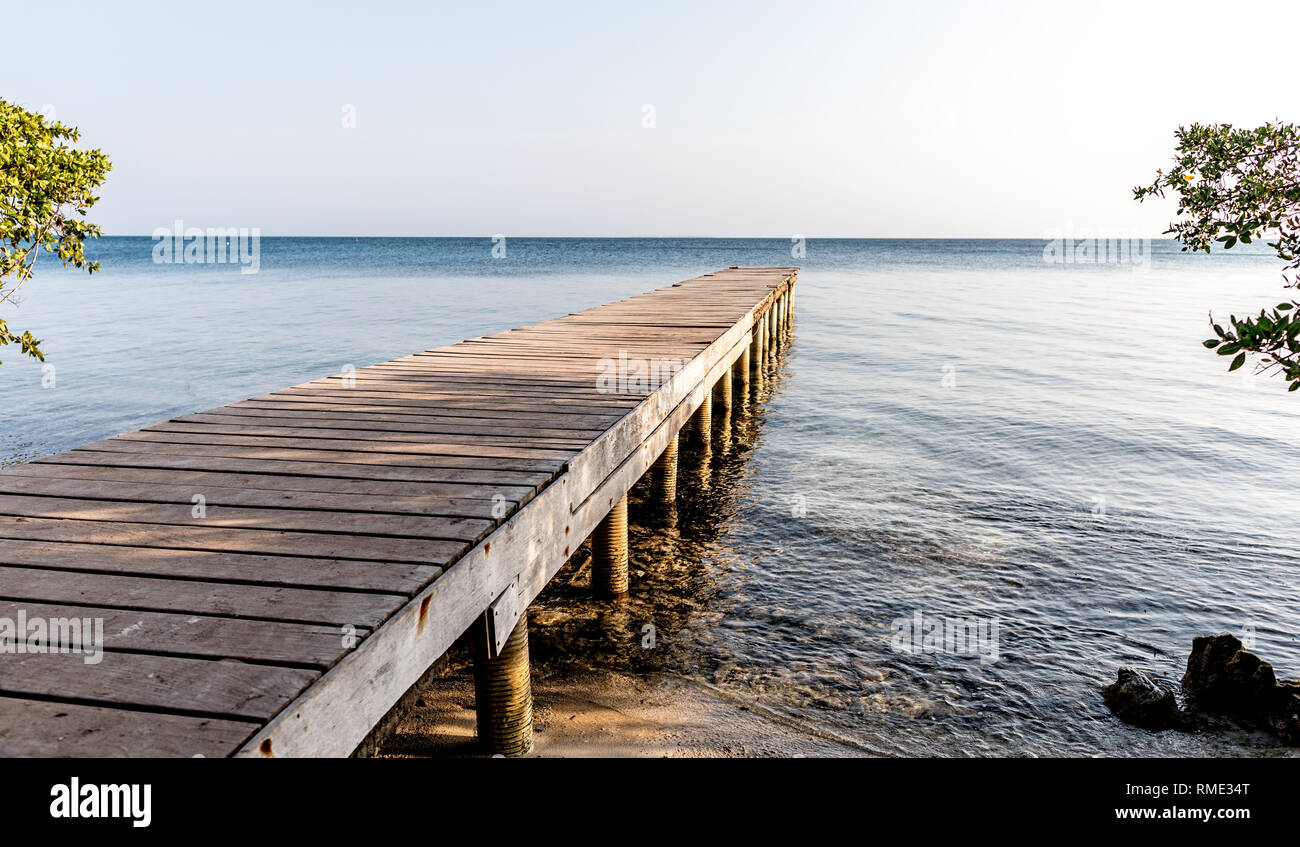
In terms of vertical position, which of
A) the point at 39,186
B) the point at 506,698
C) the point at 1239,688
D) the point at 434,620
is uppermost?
the point at 39,186

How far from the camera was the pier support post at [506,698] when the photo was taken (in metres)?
4.23

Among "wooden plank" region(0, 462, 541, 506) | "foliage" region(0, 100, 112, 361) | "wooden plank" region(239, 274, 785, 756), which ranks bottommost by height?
"wooden plank" region(239, 274, 785, 756)

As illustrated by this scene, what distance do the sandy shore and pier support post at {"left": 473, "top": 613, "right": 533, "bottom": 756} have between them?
178mm

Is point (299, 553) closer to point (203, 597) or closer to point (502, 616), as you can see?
point (203, 597)

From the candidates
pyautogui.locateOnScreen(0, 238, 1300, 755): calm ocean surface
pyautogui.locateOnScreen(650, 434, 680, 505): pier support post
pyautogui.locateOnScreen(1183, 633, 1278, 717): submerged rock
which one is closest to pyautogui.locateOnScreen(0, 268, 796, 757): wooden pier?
pyautogui.locateOnScreen(0, 238, 1300, 755): calm ocean surface

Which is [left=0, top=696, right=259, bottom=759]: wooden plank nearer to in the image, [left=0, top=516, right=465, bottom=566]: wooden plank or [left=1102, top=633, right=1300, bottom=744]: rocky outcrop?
[left=0, top=516, right=465, bottom=566]: wooden plank

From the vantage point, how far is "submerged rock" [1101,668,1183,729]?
5.10 metres

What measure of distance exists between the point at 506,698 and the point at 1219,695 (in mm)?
4421

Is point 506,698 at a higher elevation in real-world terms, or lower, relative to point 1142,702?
higher

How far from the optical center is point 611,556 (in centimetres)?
656

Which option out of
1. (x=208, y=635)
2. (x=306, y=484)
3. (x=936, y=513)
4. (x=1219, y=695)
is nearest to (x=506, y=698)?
(x=306, y=484)
